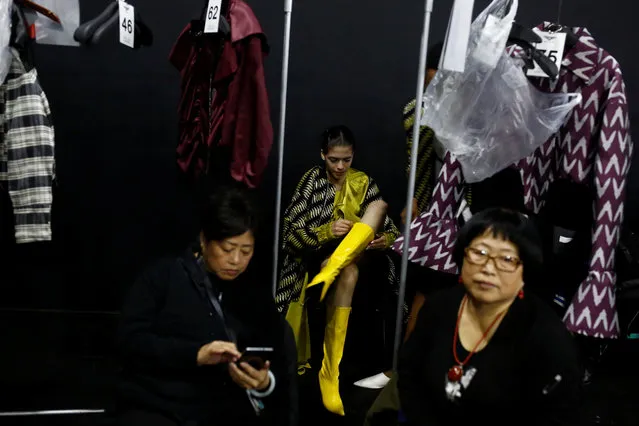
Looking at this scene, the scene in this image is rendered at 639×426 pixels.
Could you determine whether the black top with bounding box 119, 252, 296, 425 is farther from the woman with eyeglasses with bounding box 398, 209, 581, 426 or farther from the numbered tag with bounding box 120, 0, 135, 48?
the numbered tag with bounding box 120, 0, 135, 48

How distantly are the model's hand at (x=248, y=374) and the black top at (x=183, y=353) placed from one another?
0.08 metres

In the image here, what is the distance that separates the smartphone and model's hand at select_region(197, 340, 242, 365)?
18 millimetres

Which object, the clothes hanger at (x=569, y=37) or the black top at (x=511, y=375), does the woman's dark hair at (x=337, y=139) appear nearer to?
the clothes hanger at (x=569, y=37)

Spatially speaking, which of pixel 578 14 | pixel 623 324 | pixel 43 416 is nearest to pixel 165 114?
pixel 43 416

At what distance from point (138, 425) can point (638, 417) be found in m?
2.10

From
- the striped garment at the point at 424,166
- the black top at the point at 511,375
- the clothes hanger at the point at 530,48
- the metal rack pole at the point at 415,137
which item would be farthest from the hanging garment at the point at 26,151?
the clothes hanger at the point at 530,48

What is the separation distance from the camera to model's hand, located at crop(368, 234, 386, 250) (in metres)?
2.99

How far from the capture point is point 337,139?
3.07 meters

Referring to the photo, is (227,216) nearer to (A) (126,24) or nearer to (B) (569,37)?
(A) (126,24)

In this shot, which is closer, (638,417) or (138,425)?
(138,425)

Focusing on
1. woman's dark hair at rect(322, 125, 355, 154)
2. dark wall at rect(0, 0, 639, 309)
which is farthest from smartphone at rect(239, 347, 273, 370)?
dark wall at rect(0, 0, 639, 309)

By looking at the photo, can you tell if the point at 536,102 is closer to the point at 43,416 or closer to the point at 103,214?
the point at 43,416

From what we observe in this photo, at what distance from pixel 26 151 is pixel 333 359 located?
144 centimetres

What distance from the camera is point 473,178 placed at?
2.22 m
